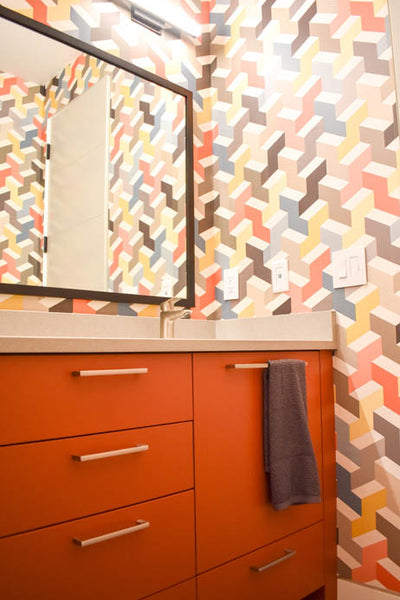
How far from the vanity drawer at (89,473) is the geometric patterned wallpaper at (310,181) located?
2.31 ft

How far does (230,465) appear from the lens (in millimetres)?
1393

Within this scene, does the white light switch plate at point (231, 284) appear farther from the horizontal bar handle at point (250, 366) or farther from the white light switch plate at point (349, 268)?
the horizontal bar handle at point (250, 366)

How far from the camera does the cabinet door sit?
1.32 m

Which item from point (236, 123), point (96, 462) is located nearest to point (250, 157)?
point (236, 123)

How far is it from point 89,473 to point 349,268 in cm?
111

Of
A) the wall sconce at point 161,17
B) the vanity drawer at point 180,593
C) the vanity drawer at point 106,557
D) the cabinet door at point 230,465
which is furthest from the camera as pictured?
the wall sconce at point 161,17

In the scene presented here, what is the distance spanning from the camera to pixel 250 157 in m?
2.14

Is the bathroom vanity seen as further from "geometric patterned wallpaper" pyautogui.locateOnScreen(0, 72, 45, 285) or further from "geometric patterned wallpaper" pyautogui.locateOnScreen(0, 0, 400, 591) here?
"geometric patterned wallpaper" pyautogui.locateOnScreen(0, 72, 45, 285)

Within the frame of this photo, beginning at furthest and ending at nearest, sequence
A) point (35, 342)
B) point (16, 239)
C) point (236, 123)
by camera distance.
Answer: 1. point (236, 123)
2. point (16, 239)
3. point (35, 342)

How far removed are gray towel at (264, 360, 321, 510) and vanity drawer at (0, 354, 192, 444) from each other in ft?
1.00

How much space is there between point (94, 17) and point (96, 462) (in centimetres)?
170

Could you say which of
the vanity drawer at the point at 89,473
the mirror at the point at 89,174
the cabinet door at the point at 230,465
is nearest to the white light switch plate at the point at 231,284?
the mirror at the point at 89,174

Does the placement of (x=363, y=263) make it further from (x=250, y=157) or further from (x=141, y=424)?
(x=141, y=424)

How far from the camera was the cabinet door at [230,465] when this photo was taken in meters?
1.32
